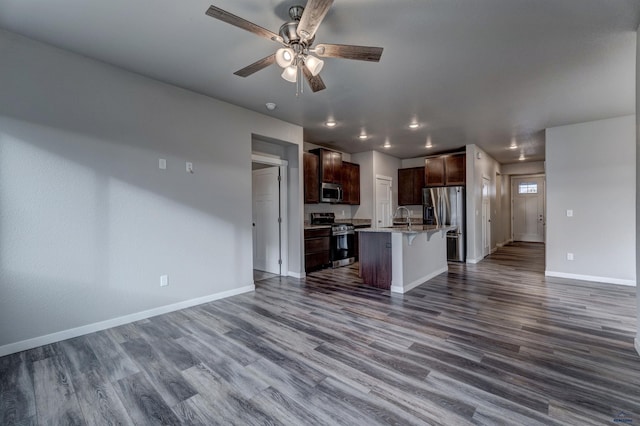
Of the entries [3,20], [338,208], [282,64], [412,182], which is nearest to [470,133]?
[412,182]

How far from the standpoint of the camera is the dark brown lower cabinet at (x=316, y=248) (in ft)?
17.5

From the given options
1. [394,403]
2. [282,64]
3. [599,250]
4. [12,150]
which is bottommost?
[394,403]

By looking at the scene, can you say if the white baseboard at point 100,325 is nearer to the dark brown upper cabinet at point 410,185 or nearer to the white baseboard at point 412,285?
the white baseboard at point 412,285

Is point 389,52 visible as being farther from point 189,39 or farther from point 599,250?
point 599,250

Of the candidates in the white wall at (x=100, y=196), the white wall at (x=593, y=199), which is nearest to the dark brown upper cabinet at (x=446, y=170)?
the white wall at (x=593, y=199)

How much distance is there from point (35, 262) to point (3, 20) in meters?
1.98

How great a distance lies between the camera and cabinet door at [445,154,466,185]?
6551mm

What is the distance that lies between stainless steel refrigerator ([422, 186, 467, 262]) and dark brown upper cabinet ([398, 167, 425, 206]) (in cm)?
89

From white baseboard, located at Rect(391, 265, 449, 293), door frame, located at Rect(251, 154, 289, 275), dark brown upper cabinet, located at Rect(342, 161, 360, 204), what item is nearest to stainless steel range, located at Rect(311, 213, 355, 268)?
dark brown upper cabinet, located at Rect(342, 161, 360, 204)

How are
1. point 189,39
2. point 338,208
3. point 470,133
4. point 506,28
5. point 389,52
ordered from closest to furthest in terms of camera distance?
point 506,28, point 189,39, point 389,52, point 470,133, point 338,208

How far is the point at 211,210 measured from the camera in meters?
3.80

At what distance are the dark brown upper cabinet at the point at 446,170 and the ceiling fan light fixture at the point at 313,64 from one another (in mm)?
5354

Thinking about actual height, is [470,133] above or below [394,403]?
above

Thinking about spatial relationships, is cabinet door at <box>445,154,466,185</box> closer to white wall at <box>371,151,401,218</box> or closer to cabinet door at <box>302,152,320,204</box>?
white wall at <box>371,151,401,218</box>
